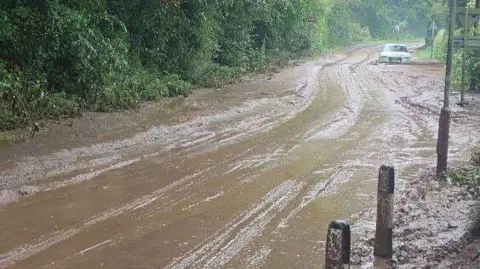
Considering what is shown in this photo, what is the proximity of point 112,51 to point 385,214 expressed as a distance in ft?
31.7

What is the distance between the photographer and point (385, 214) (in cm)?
568

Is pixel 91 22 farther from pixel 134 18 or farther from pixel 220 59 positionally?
pixel 220 59

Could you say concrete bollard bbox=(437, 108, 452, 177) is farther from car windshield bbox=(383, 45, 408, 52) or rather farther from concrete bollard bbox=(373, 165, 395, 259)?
car windshield bbox=(383, 45, 408, 52)

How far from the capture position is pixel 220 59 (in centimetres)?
2611

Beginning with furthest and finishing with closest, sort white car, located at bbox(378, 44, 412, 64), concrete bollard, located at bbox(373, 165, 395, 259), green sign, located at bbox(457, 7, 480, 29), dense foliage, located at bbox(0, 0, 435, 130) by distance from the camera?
white car, located at bbox(378, 44, 412, 64) < dense foliage, located at bbox(0, 0, 435, 130) < green sign, located at bbox(457, 7, 480, 29) < concrete bollard, located at bbox(373, 165, 395, 259)

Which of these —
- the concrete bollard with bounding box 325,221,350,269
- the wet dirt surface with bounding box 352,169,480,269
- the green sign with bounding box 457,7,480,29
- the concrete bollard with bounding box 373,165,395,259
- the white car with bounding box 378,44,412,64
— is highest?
the green sign with bounding box 457,7,480,29

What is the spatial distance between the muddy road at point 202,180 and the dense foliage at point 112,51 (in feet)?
2.56

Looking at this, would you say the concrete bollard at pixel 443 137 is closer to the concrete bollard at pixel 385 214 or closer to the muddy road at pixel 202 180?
the muddy road at pixel 202 180

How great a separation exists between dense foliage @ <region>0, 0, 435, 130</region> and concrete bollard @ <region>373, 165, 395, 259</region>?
745 centimetres

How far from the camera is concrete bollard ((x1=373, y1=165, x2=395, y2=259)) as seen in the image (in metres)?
5.50

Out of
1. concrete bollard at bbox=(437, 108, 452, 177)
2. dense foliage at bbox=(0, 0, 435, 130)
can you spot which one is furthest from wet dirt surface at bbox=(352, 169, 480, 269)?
dense foliage at bbox=(0, 0, 435, 130)

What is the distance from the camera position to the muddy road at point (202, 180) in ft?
19.6

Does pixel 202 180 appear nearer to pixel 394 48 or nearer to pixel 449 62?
pixel 449 62

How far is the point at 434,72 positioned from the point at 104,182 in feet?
81.9
